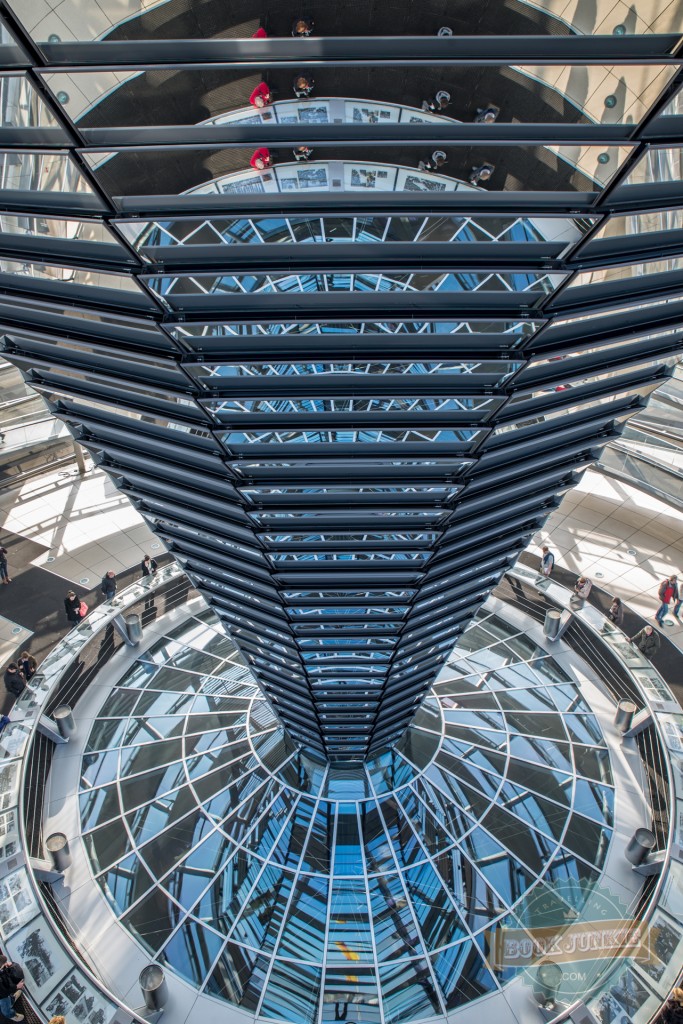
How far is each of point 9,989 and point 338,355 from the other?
1379 centimetres

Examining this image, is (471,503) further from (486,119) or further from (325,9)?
(325,9)

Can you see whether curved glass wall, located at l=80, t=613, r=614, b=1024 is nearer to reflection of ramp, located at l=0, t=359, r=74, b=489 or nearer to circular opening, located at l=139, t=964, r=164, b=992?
circular opening, located at l=139, t=964, r=164, b=992

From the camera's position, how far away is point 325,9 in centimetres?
587

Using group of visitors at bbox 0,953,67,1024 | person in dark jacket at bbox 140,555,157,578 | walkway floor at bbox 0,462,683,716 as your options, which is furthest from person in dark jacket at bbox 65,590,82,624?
group of visitors at bbox 0,953,67,1024

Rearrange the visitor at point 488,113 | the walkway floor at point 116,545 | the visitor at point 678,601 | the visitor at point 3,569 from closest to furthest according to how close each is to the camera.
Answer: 1. the visitor at point 488,113
2. the walkway floor at point 116,545
3. the visitor at point 678,601
4. the visitor at point 3,569

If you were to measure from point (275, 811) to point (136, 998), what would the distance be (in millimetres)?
4504

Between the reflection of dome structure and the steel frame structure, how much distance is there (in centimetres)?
4

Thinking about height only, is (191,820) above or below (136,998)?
above

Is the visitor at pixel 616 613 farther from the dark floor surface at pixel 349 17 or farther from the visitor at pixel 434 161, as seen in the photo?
the dark floor surface at pixel 349 17

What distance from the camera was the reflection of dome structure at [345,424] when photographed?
5.40 metres

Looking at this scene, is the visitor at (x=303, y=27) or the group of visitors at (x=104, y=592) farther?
the group of visitors at (x=104, y=592)

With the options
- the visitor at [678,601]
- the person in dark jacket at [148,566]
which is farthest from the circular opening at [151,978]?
the visitor at [678,601]

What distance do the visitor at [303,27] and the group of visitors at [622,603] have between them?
1929 cm

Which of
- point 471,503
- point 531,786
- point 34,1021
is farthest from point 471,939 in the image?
point 471,503
